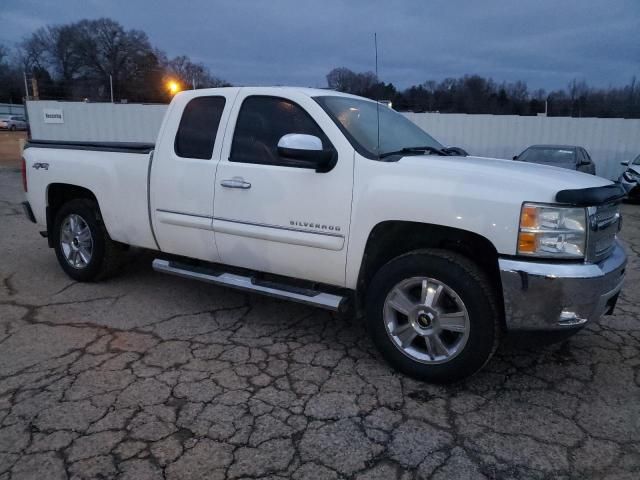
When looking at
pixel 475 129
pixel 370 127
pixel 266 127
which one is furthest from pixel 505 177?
pixel 475 129

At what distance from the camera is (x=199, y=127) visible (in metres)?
4.19

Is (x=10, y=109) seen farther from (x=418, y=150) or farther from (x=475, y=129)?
(x=418, y=150)

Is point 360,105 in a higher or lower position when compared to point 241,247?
higher

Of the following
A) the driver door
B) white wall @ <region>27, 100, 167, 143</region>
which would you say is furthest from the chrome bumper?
white wall @ <region>27, 100, 167, 143</region>

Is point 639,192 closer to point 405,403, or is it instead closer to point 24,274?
point 405,403

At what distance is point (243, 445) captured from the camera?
263cm

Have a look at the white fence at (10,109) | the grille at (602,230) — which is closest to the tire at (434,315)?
the grille at (602,230)

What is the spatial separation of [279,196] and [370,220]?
728mm

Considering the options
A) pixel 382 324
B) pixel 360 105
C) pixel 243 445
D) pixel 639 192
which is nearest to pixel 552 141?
pixel 639 192

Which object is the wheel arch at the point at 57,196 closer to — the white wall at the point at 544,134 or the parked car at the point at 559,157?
the parked car at the point at 559,157

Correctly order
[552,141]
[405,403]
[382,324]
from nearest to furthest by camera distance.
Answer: [405,403] → [382,324] → [552,141]

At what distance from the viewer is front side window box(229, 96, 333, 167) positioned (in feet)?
12.1

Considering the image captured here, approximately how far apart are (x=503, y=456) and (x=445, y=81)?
14.8m

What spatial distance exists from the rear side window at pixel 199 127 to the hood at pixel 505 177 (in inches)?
64.9
